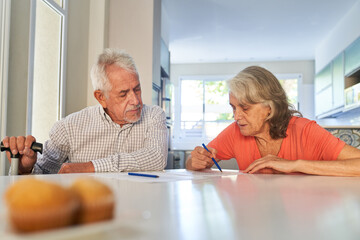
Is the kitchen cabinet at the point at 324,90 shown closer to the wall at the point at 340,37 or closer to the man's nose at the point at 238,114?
the wall at the point at 340,37

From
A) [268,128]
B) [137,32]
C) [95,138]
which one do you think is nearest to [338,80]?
[137,32]

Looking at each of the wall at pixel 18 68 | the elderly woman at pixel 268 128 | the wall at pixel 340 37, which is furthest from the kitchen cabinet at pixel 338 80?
the wall at pixel 18 68

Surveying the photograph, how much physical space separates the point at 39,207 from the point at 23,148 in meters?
1.18

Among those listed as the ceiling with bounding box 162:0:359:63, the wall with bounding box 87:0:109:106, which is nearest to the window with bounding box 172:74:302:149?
the ceiling with bounding box 162:0:359:63

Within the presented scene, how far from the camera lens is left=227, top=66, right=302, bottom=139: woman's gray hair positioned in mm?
1542

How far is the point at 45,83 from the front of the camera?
2.73 metres

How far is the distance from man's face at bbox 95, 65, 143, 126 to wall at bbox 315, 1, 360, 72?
443cm

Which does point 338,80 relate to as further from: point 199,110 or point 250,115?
point 250,115

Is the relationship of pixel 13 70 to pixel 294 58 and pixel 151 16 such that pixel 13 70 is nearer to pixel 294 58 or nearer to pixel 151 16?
pixel 151 16

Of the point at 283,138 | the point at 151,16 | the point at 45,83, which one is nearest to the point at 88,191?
the point at 283,138

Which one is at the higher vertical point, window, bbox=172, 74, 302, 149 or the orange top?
window, bbox=172, 74, 302, 149

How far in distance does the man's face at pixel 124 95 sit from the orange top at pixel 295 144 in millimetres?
479

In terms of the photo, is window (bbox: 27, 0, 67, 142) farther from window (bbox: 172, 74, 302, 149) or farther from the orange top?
window (bbox: 172, 74, 302, 149)

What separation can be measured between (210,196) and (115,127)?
121cm
